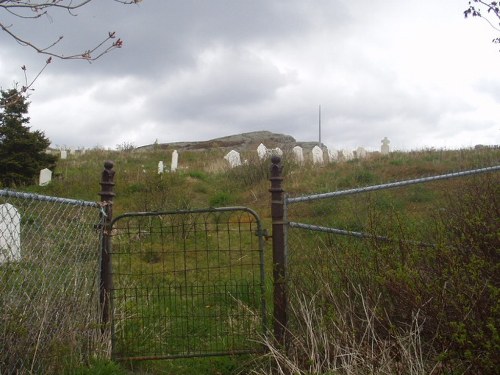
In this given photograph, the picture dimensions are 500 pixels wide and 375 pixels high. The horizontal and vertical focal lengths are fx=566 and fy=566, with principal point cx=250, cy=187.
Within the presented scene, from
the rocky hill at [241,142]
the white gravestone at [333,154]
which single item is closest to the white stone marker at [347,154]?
the white gravestone at [333,154]

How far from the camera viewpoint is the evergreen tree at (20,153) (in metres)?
15.5

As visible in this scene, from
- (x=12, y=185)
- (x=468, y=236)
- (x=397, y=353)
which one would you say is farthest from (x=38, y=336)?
(x=12, y=185)

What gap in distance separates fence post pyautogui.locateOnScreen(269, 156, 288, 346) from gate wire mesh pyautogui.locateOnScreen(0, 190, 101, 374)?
1426mm

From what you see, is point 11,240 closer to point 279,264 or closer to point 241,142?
point 279,264

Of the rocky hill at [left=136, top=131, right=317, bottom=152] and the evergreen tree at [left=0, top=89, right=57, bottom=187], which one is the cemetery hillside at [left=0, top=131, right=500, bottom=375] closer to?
the evergreen tree at [left=0, top=89, right=57, bottom=187]

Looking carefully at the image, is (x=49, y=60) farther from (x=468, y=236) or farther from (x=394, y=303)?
(x=468, y=236)

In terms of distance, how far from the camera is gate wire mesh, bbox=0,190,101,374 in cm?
367

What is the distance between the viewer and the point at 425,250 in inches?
155

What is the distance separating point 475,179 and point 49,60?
12.4ft

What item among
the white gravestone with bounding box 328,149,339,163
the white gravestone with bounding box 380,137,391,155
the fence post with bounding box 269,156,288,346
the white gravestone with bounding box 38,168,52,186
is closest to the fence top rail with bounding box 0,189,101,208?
the fence post with bounding box 269,156,288,346

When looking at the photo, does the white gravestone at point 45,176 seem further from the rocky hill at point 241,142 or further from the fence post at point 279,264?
the rocky hill at point 241,142

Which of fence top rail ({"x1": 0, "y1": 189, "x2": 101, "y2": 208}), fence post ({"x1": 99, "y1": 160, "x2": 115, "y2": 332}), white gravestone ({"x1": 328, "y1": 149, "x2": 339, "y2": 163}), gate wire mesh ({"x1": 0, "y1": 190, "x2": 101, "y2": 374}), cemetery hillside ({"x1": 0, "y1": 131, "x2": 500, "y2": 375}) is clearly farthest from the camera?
white gravestone ({"x1": 328, "y1": 149, "x2": 339, "y2": 163})

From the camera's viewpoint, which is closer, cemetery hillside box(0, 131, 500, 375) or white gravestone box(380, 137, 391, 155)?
cemetery hillside box(0, 131, 500, 375)

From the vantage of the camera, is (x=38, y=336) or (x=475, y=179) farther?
(x=475, y=179)
